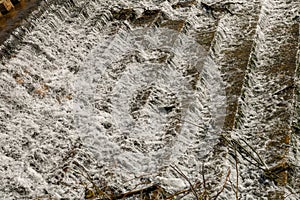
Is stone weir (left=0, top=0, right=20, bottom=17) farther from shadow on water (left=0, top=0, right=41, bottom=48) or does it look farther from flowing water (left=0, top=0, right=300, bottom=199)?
flowing water (left=0, top=0, right=300, bottom=199)

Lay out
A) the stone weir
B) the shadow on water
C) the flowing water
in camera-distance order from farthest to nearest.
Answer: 1. the stone weir
2. the shadow on water
3. the flowing water

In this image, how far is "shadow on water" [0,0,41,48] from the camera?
114 inches

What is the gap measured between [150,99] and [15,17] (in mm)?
1475

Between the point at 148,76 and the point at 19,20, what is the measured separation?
1250mm

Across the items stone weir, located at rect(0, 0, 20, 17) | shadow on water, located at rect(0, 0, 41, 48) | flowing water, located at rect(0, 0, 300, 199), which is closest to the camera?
flowing water, located at rect(0, 0, 300, 199)

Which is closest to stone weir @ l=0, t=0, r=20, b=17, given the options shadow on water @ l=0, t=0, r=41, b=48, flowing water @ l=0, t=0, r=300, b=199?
shadow on water @ l=0, t=0, r=41, b=48

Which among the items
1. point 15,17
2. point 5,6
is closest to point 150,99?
point 15,17

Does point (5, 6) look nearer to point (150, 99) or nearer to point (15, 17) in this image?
point (15, 17)

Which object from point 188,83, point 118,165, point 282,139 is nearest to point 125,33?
point 188,83

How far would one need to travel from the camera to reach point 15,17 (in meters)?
3.11

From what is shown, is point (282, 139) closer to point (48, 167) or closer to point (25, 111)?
point (48, 167)

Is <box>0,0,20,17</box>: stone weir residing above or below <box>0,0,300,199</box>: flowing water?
above

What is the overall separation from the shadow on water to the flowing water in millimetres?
18

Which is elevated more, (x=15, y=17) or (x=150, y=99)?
(x=15, y=17)
